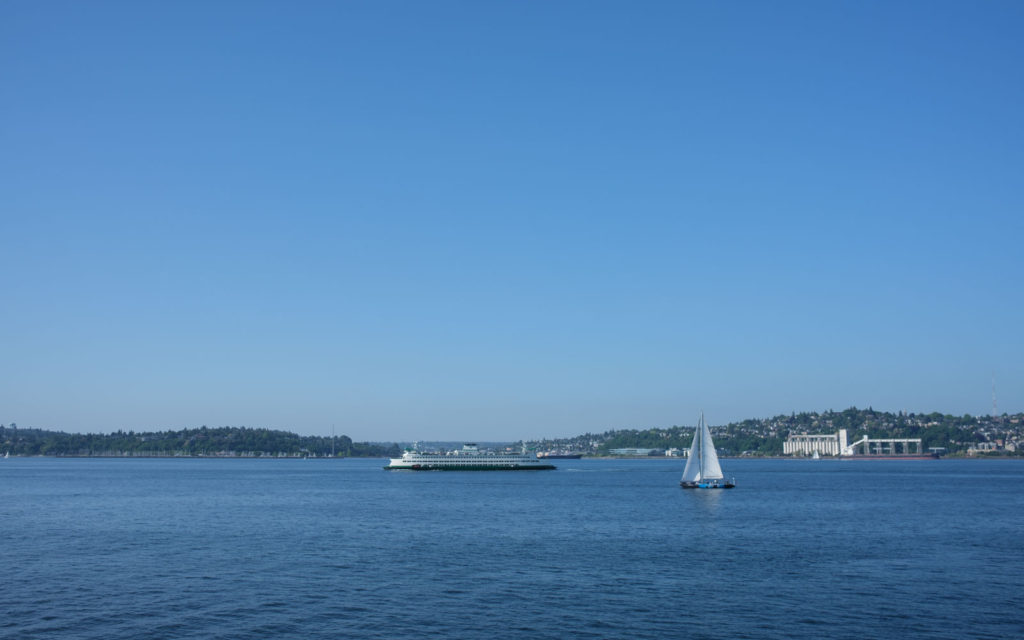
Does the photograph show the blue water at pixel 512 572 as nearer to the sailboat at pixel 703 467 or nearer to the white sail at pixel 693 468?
the sailboat at pixel 703 467

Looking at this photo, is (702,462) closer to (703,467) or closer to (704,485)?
(703,467)

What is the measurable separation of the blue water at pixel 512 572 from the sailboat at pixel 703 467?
3081cm

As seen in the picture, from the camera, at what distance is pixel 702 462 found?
127 m

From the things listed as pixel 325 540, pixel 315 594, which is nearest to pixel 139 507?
pixel 325 540

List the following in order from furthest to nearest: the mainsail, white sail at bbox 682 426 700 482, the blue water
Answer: white sail at bbox 682 426 700 482, the mainsail, the blue water

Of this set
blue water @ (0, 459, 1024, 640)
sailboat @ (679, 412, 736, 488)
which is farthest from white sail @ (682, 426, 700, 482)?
blue water @ (0, 459, 1024, 640)

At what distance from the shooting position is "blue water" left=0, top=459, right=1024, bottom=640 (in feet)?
123

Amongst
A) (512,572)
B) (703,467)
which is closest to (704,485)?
(703,467)

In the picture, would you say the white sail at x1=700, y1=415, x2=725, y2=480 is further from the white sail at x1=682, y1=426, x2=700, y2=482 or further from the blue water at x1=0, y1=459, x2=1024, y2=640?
the blue water at x1=0, y1=459, x2=1024, y2=640

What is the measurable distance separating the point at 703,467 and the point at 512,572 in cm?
8313

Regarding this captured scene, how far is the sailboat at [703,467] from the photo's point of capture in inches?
4956

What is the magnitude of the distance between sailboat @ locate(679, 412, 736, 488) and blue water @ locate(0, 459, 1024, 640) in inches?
1213

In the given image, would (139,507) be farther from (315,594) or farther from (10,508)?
(315,594)

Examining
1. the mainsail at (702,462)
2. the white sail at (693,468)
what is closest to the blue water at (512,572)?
the mainsail at (702,462)
